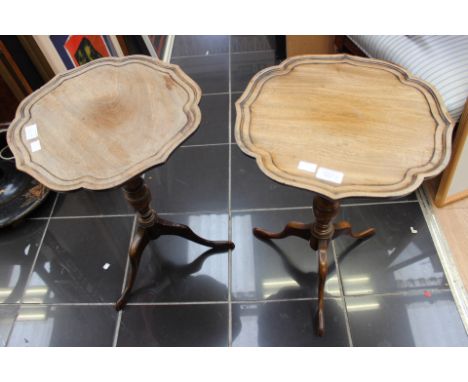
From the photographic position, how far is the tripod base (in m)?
1.35

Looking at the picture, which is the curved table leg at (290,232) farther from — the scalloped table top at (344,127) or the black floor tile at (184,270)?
the scalloped table top at (344,127)

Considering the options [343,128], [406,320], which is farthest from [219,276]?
[343,128]

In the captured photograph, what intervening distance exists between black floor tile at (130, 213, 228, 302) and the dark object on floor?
2.27 feet

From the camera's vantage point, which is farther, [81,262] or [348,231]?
[81,262]

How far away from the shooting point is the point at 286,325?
5.13 feet

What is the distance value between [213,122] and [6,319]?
1.53 metres

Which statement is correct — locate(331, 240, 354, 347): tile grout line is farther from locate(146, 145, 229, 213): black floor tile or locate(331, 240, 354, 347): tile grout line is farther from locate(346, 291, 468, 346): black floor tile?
locate(146, 145, 229, 213): black floor tile

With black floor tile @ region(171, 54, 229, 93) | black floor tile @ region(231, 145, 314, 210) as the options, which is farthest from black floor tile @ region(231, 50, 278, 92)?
black floor tile @ region(231, 145, 314, 210)

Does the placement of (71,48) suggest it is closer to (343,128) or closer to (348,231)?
(343,128)

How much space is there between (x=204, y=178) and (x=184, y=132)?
3.11ft

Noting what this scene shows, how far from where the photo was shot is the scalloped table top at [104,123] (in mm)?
1088

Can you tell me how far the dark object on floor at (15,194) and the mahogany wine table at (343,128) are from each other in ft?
4.47

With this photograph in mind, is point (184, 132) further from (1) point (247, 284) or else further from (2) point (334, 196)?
(1) point (247, 284)

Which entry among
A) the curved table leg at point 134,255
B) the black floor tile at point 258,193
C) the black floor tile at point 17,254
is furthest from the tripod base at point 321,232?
the black floor tile at point 17,254
